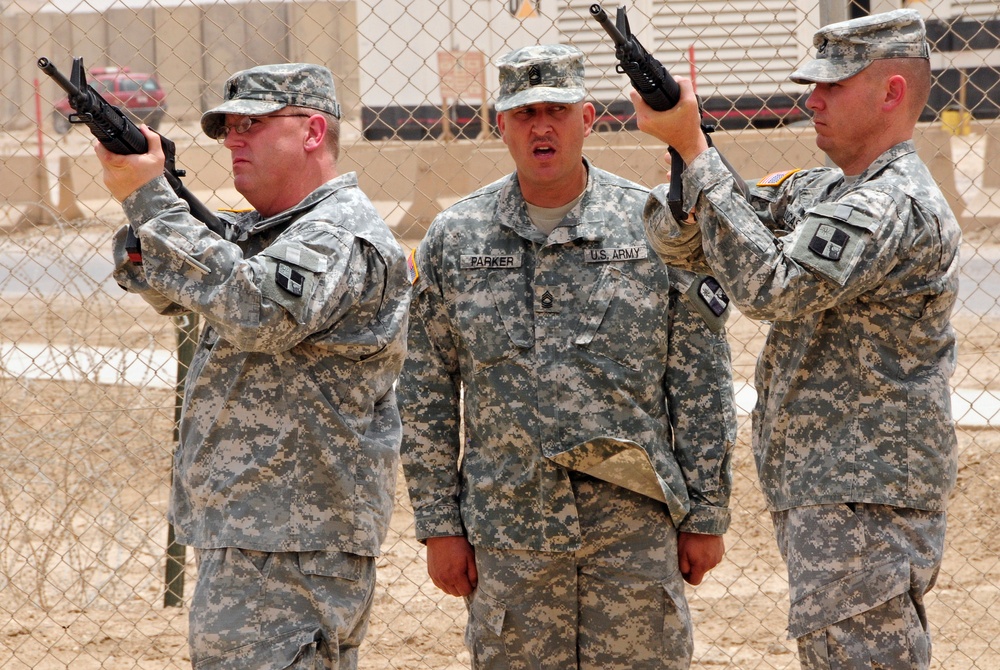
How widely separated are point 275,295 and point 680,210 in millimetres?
913

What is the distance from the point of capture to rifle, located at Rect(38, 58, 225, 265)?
250 cm

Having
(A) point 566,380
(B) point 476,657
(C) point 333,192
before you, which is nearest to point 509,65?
(C) point 333,192

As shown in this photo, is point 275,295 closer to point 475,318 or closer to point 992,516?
point 475,318

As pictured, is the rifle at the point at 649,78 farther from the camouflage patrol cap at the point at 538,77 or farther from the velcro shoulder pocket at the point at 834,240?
the camouflage patrol cap at the point at 538,77

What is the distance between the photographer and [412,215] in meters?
11.0

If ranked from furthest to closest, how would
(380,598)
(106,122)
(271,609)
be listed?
(380,598) → (271,609) → (106,122)

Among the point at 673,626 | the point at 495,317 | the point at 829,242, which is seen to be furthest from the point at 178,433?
the point at 829,242

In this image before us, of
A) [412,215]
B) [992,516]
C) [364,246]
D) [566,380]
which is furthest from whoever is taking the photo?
[412,215]

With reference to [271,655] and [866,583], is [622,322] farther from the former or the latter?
[271,655]

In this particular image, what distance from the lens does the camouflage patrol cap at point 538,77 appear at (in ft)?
10.2

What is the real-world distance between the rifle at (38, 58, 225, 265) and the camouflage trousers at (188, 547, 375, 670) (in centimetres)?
74

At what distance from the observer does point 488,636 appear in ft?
10.4

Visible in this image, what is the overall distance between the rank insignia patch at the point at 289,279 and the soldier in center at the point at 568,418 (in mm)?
738

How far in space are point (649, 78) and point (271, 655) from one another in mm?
1502
